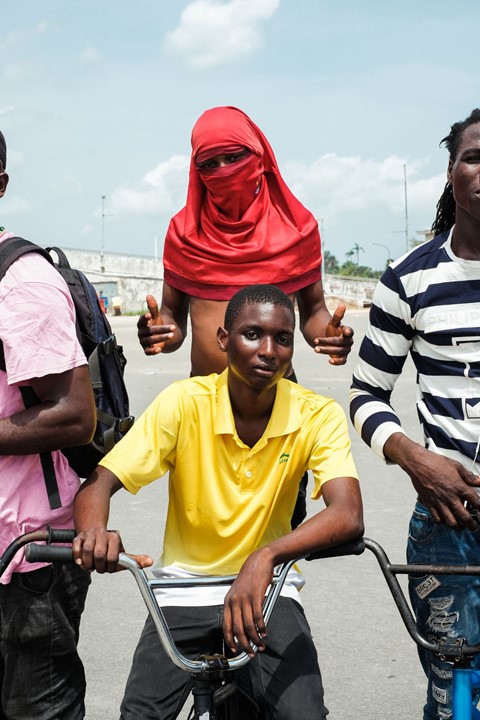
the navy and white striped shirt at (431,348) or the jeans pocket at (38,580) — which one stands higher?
the navy and white striped shirt at (431,348)

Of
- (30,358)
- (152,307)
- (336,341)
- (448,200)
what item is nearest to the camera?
(30,358)

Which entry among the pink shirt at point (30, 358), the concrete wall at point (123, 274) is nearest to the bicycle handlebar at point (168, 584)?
the pink shirt at point (30, 358)

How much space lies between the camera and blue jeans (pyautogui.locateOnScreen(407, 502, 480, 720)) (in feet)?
9.76

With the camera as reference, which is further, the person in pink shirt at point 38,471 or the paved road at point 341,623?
the paved road at point 341,623

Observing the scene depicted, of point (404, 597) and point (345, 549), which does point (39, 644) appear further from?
point (404, 597)

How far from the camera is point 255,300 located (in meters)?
3.01

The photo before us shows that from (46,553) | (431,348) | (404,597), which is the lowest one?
(404,597)

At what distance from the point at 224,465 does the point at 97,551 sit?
2.13 feet

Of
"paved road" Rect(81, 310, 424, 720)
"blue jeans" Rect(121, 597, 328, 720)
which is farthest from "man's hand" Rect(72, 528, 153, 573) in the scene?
"paved road" Rect(81, 310, 424, 720)

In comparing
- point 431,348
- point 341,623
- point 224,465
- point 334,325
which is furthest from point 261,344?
point 341,623

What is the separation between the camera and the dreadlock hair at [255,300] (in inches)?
118

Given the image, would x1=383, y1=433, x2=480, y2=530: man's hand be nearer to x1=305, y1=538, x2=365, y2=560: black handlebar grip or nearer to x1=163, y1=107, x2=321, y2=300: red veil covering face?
x1=305, y1=538, x2=365, y2=560: black handlebar grip

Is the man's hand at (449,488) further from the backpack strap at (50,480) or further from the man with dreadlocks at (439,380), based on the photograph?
the backpack strap at (50,480)

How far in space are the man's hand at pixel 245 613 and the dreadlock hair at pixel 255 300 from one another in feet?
2.91
